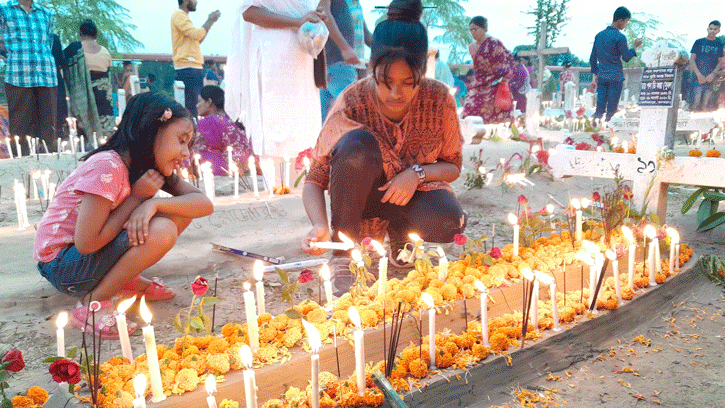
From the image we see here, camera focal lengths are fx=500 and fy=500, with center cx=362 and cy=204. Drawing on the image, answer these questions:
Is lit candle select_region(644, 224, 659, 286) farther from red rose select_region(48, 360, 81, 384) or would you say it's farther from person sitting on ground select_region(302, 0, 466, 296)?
red rose select_region(48, 360, 81, 384)

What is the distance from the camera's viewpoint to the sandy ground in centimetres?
186

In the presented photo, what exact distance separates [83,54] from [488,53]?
6.48m

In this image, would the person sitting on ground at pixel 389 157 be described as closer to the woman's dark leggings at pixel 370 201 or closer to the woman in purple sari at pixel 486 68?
the woman's dark leggings at pixel 370 201

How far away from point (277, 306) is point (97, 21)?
14.2 meters

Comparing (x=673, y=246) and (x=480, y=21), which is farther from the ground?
(x=480, y=21)

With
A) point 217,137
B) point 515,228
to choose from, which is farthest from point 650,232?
point 217,137

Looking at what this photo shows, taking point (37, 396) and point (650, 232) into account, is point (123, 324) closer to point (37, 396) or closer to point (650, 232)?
point (37, 396)

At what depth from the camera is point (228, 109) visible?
200 inches

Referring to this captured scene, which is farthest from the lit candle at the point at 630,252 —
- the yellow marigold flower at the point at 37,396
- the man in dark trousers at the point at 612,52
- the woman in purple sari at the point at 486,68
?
the man in dark trousers at the point at 612,52

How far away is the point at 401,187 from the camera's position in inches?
101

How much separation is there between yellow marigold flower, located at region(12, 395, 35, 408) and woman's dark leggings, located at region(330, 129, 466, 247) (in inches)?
59.5

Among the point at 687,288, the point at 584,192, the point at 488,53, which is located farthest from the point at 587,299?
the point at 488,53

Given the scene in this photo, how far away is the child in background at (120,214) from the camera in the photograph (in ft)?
7.45

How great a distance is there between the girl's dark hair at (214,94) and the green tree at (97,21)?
27.8 feet
